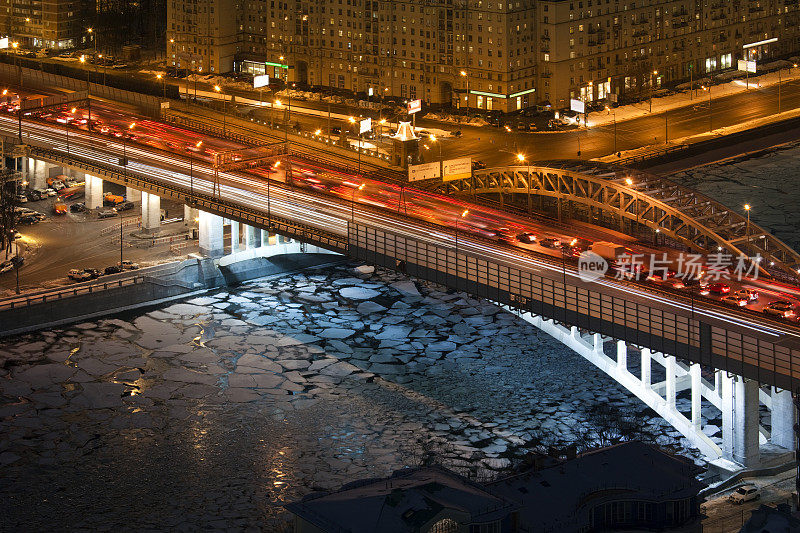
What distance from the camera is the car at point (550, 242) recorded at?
6353 inches

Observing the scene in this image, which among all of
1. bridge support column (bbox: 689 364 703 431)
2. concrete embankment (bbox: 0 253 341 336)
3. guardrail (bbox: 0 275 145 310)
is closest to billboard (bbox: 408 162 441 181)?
concrete embankment (bbox: 0 253 341 336)

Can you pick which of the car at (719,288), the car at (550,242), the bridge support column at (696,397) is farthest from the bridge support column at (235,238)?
the bridge support column at (696,397)

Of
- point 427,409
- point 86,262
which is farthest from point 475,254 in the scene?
point 86,262

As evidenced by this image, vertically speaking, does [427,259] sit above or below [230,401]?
above

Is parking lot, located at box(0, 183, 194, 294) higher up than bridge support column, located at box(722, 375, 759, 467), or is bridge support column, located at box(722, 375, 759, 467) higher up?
parking lot, located at box(0, 183, 194, 294)

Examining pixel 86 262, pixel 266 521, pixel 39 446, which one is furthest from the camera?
pixel 86 262

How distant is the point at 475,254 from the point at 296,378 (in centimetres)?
1950

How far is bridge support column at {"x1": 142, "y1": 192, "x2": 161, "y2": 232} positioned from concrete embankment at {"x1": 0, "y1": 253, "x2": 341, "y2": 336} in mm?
15011

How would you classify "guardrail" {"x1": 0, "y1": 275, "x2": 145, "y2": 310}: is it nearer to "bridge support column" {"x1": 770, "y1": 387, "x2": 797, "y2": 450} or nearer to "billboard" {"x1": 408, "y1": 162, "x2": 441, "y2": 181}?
"billboard" {"x1": 408, "y1": 162, "x2": 441, "y2": 181}

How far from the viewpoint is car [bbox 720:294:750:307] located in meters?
137

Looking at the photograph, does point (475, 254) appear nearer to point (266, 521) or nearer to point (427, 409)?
point (427, 409)

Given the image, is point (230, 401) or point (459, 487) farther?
point (230, 401)

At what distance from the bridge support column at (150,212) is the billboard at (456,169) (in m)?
32.5

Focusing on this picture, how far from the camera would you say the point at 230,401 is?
486 ft
